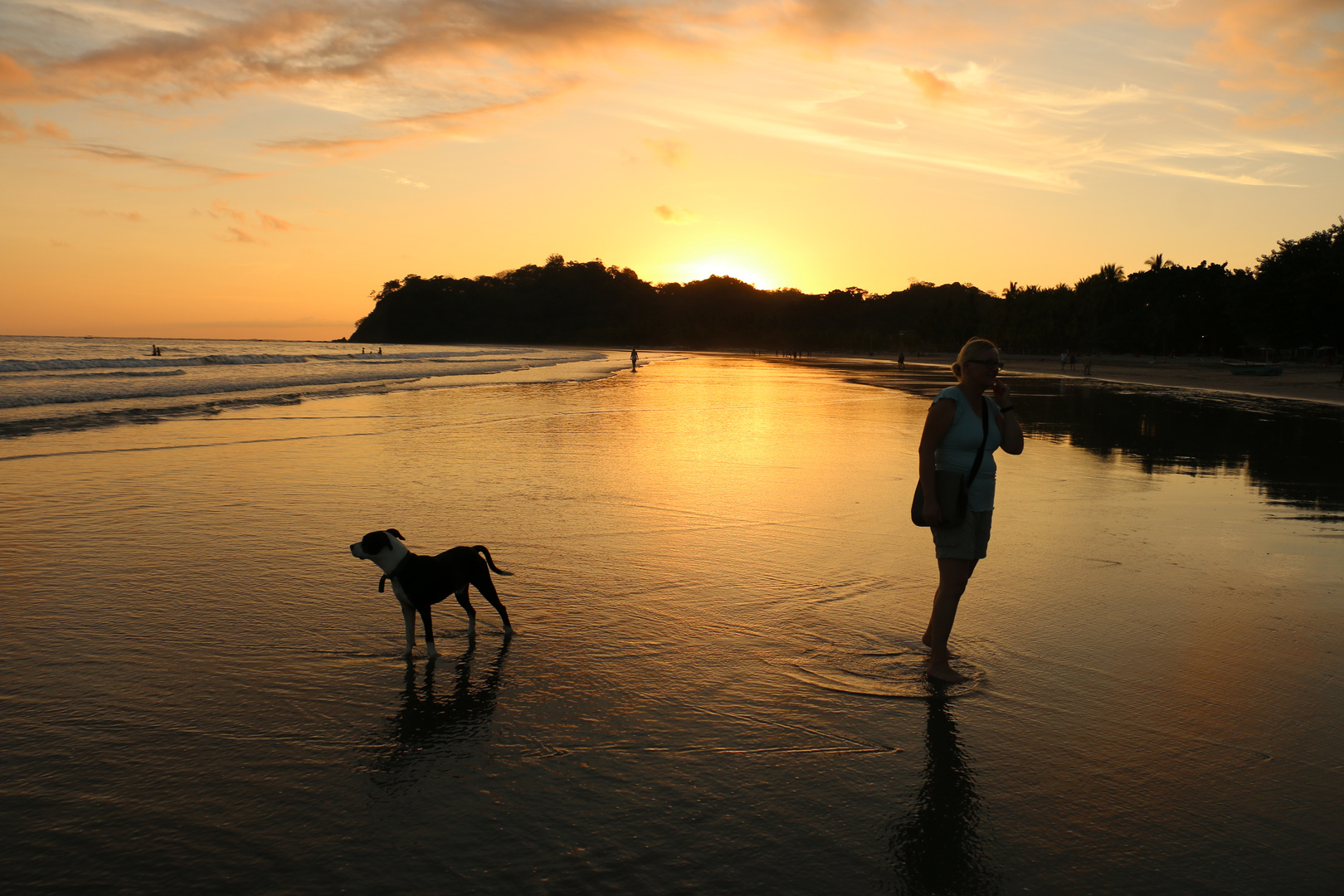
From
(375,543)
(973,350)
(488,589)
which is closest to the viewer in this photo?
(375,543)

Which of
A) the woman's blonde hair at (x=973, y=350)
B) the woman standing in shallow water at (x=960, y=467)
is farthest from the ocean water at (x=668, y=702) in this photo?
the woman's blonde hair at (x=973, y=350)

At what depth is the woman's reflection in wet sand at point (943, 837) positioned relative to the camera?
2818 mm

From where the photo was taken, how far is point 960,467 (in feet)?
14.8

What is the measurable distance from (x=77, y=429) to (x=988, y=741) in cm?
1737

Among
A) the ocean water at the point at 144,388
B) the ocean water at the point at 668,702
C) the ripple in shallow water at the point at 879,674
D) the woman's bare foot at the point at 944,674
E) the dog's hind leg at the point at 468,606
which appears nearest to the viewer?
the ocean water at the point at 668,702

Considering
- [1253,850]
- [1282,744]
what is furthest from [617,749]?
[1282,744]

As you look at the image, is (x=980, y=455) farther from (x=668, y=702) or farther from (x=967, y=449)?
(x=668, y=702)

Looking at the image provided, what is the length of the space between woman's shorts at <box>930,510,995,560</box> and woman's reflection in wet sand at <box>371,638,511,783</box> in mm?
2490

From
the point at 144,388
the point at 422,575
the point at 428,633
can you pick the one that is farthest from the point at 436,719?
the point at 144,388

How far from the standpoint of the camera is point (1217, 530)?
822 cm

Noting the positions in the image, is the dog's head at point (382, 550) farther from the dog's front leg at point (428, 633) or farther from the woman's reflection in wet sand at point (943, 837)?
the woman's reflection in wet sand at point (943, 837)

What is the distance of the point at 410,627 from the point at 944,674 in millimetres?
2909

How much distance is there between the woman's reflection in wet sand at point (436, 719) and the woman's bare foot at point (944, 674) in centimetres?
228

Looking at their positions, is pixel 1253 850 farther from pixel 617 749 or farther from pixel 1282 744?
pixel 617 749
